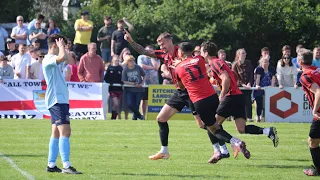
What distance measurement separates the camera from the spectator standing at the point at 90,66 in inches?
897

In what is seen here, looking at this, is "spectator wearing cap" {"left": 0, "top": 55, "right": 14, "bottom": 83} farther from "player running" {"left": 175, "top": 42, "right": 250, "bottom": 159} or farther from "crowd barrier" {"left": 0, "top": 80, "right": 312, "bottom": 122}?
"player running" {"left": 175, "top": 42, "right": 250, "bottom": 159}

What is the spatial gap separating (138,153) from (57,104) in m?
3.23

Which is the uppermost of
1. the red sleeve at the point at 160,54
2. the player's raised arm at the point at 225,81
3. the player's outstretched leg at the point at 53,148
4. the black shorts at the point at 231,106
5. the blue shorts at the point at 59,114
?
the red sleeve at the point at 160,54

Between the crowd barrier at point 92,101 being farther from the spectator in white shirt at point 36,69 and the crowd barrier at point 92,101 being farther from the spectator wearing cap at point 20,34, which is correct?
the spectator wearing cap at point 20,34

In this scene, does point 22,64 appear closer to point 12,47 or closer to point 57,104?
point 12,47

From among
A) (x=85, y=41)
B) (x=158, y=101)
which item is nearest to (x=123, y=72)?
(x=158, y=101)

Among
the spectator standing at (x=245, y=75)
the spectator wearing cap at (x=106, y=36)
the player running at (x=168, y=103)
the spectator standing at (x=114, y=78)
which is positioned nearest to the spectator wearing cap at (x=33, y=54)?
the spectator standing at (x=114, y=78)

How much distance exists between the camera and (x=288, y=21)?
34.2 metres

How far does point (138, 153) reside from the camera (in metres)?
14.6

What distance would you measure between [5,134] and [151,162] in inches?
191

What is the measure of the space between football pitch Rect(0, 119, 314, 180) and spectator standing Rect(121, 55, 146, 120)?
2.33 m

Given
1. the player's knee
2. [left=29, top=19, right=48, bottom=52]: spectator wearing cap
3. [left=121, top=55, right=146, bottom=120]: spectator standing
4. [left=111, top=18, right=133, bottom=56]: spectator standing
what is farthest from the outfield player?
[left=29, top=19, right=48, bottom=52]: spectator wearing cap

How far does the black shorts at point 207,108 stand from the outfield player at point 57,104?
2.31 metres

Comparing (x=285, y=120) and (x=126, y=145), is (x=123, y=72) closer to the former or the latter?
(x=285, y=120)
